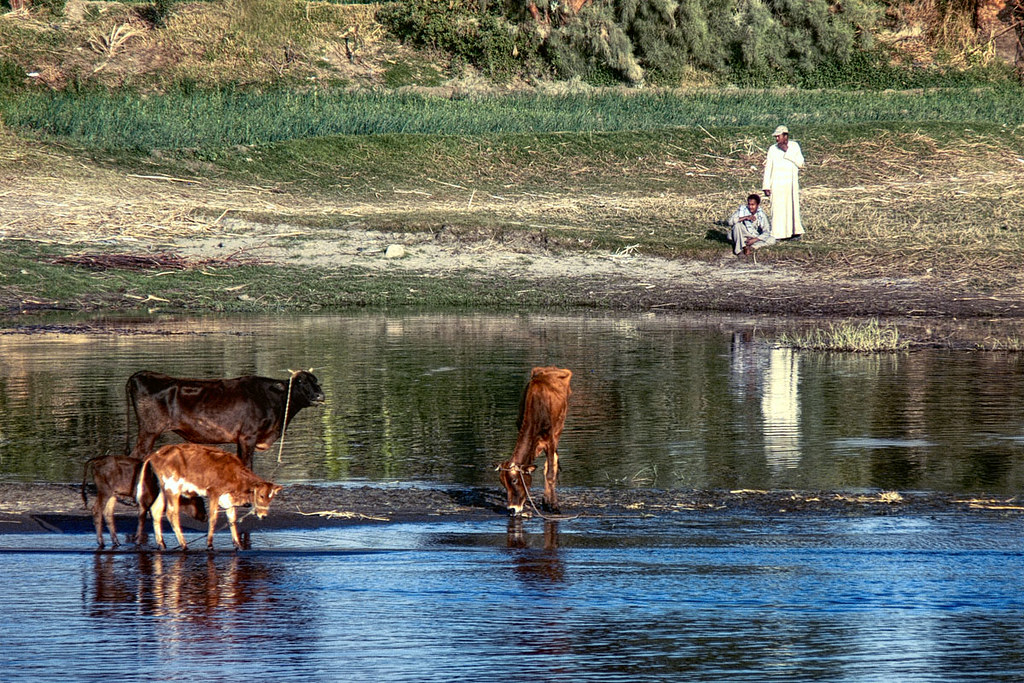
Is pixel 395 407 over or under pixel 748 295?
under

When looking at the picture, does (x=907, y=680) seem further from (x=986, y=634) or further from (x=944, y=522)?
(x=944, y=522)

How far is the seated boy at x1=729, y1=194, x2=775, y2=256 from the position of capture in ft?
75.4

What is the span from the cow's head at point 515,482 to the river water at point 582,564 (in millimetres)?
175

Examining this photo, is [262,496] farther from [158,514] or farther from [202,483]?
[158,514]

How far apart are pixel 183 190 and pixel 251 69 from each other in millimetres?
16388

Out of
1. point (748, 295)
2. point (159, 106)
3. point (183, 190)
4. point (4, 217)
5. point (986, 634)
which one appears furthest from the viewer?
point (159, 106)

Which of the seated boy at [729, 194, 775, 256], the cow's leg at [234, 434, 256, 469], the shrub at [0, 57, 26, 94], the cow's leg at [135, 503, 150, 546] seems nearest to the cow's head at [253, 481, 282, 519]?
the cow's leg at [135, 503, 150, 546]

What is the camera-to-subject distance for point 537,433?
879cm

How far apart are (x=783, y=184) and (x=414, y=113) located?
14500 millimetres

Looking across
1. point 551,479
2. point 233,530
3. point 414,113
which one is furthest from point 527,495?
point 414,113

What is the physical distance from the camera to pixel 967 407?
43.2ft

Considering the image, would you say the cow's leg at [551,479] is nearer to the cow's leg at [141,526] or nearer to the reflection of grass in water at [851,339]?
the cow's leg at [141,526]

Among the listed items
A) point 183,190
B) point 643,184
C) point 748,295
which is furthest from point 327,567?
point 643,184

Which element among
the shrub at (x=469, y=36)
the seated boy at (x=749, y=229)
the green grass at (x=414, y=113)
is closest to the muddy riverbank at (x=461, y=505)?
the seated boy at (x=749, y=229)
